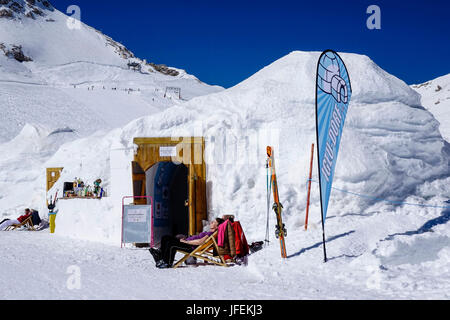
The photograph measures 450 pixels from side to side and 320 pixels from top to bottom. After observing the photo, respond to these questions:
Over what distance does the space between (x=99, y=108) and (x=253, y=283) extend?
117 feet

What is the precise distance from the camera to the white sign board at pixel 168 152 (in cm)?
1091

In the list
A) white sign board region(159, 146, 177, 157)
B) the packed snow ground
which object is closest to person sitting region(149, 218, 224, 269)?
the packed snow ground

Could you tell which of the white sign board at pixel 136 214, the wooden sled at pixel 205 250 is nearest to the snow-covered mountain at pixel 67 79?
the white sign board at pixel 136 214

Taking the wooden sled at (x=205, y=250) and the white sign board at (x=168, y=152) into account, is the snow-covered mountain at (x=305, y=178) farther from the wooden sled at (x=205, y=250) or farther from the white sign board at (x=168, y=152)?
the white sign board at (x=168, y=152)

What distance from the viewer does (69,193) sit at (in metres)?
13.4

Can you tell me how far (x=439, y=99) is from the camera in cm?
3466

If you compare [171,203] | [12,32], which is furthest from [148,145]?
[12,32]

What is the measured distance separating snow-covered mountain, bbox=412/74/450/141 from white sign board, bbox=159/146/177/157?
44.2 feet

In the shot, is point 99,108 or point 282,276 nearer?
point 282,276

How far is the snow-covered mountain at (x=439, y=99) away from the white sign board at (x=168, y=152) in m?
13.5

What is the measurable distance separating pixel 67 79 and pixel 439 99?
138 ft

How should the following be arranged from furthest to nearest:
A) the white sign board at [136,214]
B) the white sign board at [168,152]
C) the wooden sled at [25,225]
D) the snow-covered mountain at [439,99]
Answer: the snow-covered mountain at [439,99]
the wooden sled at [25,225]
the white sign board at [168,152]
the white sign board at [136,214]

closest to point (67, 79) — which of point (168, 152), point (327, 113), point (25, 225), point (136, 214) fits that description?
point (25, 225)
